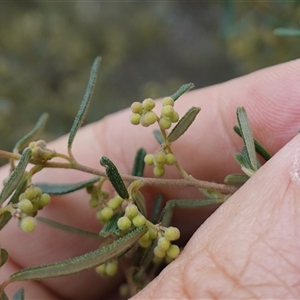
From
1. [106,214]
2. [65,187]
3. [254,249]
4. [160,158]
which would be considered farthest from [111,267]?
[254,249]

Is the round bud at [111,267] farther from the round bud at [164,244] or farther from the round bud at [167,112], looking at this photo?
the round bud at [167,112]

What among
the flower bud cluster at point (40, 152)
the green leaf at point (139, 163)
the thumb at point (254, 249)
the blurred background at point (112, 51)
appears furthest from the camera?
the blurred background at point (112, 51)

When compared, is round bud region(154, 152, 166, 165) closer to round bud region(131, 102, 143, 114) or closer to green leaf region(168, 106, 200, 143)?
green leaf region(168, 106, 200, 143)

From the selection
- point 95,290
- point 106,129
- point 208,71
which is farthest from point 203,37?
point 95,290

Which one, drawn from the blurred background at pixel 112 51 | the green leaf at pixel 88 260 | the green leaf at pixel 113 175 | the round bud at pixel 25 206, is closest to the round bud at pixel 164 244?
the green leaf at pixel 88 260

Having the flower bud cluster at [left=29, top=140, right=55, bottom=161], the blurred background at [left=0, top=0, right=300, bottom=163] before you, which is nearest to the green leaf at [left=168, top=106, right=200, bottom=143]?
the flower bud cluster at [left=29, top=140, right=55, bottom=161]

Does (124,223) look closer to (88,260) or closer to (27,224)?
(88,260)
